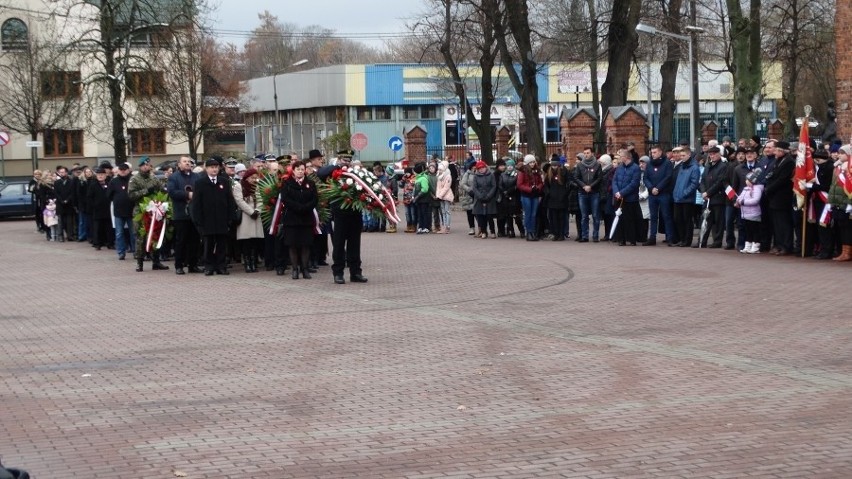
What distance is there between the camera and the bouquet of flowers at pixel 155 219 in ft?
66.9

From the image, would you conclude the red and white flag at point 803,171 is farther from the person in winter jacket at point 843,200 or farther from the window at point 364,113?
the window at point 364,113

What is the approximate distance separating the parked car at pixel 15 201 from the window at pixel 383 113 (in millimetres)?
37983

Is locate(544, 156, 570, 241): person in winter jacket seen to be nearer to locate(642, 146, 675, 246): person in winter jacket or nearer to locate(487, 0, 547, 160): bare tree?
locate(642, 146, 675, 246): person in winter jacket

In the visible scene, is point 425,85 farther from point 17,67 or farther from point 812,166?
point 812,166

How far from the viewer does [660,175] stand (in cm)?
2356

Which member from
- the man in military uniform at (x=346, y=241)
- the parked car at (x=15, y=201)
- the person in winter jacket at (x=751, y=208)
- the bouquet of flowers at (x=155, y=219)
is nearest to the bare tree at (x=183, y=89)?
the parked car at (x=15, y=201)

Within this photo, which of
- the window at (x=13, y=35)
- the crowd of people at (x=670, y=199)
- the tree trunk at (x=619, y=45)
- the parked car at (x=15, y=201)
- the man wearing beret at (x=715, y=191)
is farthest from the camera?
the window at (x=13, y=35)

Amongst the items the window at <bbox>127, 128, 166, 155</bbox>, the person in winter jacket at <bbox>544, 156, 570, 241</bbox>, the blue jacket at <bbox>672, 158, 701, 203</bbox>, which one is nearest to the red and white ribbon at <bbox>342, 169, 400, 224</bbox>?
the blue jacket at <bbox>672, 158, 701, 203</bbox>

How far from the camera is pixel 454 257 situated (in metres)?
22.2

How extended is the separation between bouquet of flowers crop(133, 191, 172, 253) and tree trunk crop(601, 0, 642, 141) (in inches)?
781

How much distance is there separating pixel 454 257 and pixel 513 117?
177 ft

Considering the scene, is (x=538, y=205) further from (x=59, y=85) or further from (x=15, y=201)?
(x=59, y=85)

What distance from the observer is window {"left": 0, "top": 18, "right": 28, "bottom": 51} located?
58.6 meters

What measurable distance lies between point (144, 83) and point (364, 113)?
34.2 meters
